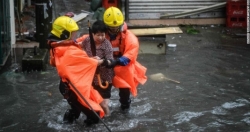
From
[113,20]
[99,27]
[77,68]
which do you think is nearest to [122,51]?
[113,20]

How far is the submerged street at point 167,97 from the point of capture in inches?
304

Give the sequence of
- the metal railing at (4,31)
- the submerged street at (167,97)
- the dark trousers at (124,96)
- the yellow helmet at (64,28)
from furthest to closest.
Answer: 1. the metal railing at (4,31)
2. the dark trousers at (124,96)
3. the submerged street at (167,97)
4. the yellow helmet at (64,28)

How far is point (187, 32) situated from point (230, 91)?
16.7ft

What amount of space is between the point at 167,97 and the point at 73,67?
8.46ft

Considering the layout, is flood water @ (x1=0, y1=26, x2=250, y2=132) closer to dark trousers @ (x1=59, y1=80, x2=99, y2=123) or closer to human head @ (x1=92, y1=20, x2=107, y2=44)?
dark trousers @ (x1=59, y1=80, x2=99, y2=123)

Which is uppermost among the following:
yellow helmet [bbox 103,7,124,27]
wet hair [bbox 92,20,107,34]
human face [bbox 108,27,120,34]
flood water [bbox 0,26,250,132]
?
yellow helmet [bbox 103,7,124,27]

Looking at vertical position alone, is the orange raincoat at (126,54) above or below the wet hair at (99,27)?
below

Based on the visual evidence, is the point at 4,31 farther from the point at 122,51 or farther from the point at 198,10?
the point at 198,10

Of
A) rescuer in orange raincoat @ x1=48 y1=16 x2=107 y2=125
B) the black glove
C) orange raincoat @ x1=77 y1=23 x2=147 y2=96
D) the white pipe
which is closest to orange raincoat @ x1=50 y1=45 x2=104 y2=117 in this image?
rescuer in orange raincoat @ x1=48 y1=16 x2=107 y2=125

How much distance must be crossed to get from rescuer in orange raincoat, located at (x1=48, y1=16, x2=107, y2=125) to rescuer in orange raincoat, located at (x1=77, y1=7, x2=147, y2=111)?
1.44ft

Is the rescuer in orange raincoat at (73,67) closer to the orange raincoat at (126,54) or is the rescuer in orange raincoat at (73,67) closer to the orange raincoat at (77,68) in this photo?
the orange raincoat at (77,68)

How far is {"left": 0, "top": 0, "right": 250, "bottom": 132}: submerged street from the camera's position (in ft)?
25.3

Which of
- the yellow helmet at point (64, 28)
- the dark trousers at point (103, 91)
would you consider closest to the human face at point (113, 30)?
the yellow helmet at point (64, 28)

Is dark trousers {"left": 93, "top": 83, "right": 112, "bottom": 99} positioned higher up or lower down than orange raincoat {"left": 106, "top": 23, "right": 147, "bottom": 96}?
lower down
